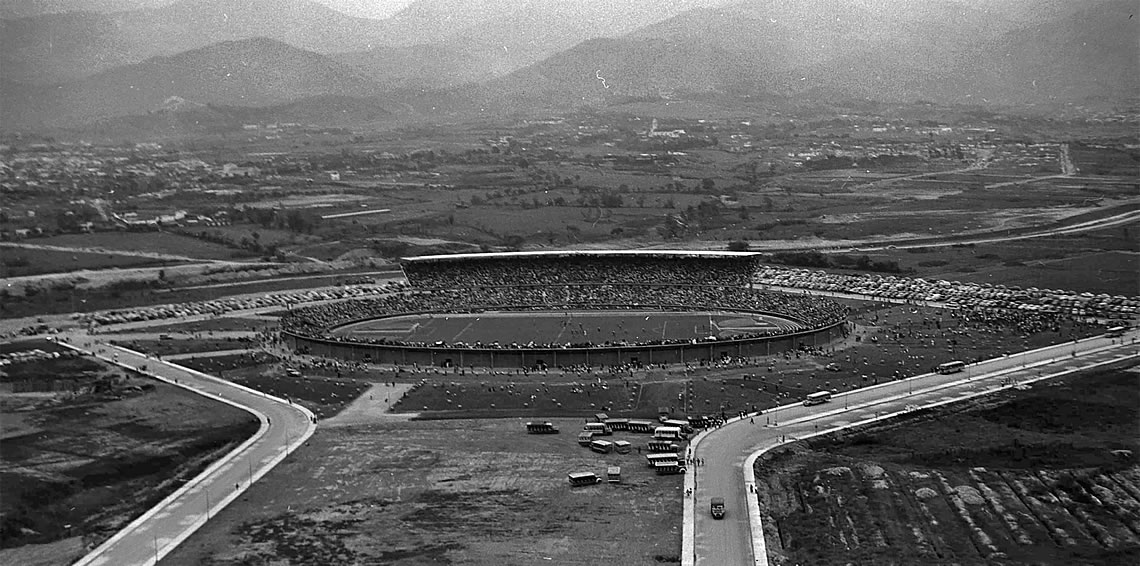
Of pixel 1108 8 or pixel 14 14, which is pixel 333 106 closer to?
pixel 14 14

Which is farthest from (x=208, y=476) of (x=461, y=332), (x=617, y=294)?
(x=617, y=294)

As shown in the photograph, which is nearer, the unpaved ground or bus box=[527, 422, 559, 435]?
the unpaved ground

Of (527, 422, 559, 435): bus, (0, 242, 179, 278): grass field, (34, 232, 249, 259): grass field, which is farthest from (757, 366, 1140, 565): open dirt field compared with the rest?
(34, 232, 249, 259): grass field

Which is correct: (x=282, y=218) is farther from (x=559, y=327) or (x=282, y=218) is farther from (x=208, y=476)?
(x=208, y=476)

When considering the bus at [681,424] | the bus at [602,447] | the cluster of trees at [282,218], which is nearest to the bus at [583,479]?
the bus at [602,447]

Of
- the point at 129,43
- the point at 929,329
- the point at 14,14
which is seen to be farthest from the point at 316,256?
the point at 129,43

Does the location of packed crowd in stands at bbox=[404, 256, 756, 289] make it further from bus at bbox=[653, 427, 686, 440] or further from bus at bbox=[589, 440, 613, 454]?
bus at bbox=[589, 440, 613, 454]
